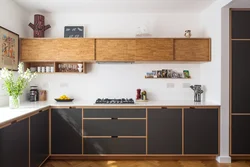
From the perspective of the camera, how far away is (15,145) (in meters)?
2.15

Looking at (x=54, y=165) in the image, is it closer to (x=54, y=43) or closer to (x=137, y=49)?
(x=54, y=43)

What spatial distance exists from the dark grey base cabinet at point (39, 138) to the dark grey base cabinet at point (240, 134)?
2783 mm

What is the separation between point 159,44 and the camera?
3.55 m

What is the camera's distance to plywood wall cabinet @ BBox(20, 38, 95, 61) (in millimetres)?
3547

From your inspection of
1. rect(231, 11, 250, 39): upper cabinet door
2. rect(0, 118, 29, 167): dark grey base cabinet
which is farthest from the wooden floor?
rect(231, 11, 250, 39): upper cabinet door

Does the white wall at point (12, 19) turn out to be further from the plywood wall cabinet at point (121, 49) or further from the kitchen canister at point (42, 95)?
the kitchen canister at point (42, 95)

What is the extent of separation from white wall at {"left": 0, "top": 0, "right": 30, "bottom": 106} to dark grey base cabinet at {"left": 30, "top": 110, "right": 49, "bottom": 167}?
0.70 metres

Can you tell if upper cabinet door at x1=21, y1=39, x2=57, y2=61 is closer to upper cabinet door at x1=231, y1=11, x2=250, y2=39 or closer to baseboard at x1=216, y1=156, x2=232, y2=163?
upper cabinet door at x1=231, y1=11, x2=250, y2=39

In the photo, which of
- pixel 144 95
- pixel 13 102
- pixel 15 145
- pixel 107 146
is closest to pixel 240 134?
pixel 144 95

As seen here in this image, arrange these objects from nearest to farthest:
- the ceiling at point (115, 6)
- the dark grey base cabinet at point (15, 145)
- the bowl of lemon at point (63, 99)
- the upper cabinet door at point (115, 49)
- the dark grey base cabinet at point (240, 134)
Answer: the dark grey base cabinet at point (15, 145)
the dark grey base cabinet at point (240, 134)
the ceiling at point (115, 6)
the upper cabinet door at point (115, 49)
the bowl of lemon at point (63, 99)

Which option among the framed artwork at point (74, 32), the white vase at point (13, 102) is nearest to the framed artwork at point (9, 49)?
the white vase at point (13, 102)

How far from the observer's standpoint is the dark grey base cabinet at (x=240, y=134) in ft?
10.5

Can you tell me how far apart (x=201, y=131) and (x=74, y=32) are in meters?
2.71

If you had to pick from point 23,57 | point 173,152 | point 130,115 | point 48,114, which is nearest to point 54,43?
point 23,57
